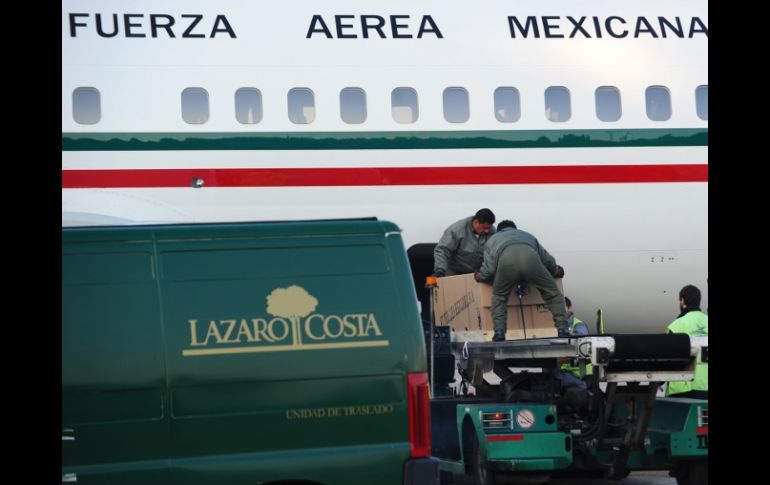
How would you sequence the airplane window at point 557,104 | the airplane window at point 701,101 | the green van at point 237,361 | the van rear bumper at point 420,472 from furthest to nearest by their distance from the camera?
the airplane window at point 701,101 < the airplane window at point 557,104 < the van rear bumper at point 420,472 < the green van at point 237,361

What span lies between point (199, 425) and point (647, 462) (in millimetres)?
4168

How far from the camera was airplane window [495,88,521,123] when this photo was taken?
13281 mm

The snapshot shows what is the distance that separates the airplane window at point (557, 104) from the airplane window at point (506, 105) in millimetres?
328

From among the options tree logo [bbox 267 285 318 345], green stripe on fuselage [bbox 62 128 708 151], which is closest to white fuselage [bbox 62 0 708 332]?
green stripe on fuselage [bbox 62 128 708 151]

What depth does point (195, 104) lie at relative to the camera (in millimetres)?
12961

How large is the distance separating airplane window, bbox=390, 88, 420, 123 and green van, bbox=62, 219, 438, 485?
21.4 ft

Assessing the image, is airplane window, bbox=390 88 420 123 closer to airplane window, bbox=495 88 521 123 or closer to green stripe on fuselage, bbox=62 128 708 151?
green stripe on fuselage, bbox=62 128 708 151

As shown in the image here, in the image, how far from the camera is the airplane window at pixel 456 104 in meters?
13.2

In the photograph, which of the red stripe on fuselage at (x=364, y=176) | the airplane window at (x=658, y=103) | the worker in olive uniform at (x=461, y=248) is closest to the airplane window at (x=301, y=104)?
the red stripe on fuselage at (x=364, y=176)

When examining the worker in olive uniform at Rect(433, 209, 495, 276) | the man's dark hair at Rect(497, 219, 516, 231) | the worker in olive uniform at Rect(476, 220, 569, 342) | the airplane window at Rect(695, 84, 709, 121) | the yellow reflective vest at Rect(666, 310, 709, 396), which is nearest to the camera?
the yellow reflective vest at Rect(666, 310, 709, 396)

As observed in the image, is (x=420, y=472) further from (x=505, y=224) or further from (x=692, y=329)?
(x=505, y=224)

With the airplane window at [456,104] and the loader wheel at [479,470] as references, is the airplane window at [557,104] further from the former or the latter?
the loader wheel at [479,470]
